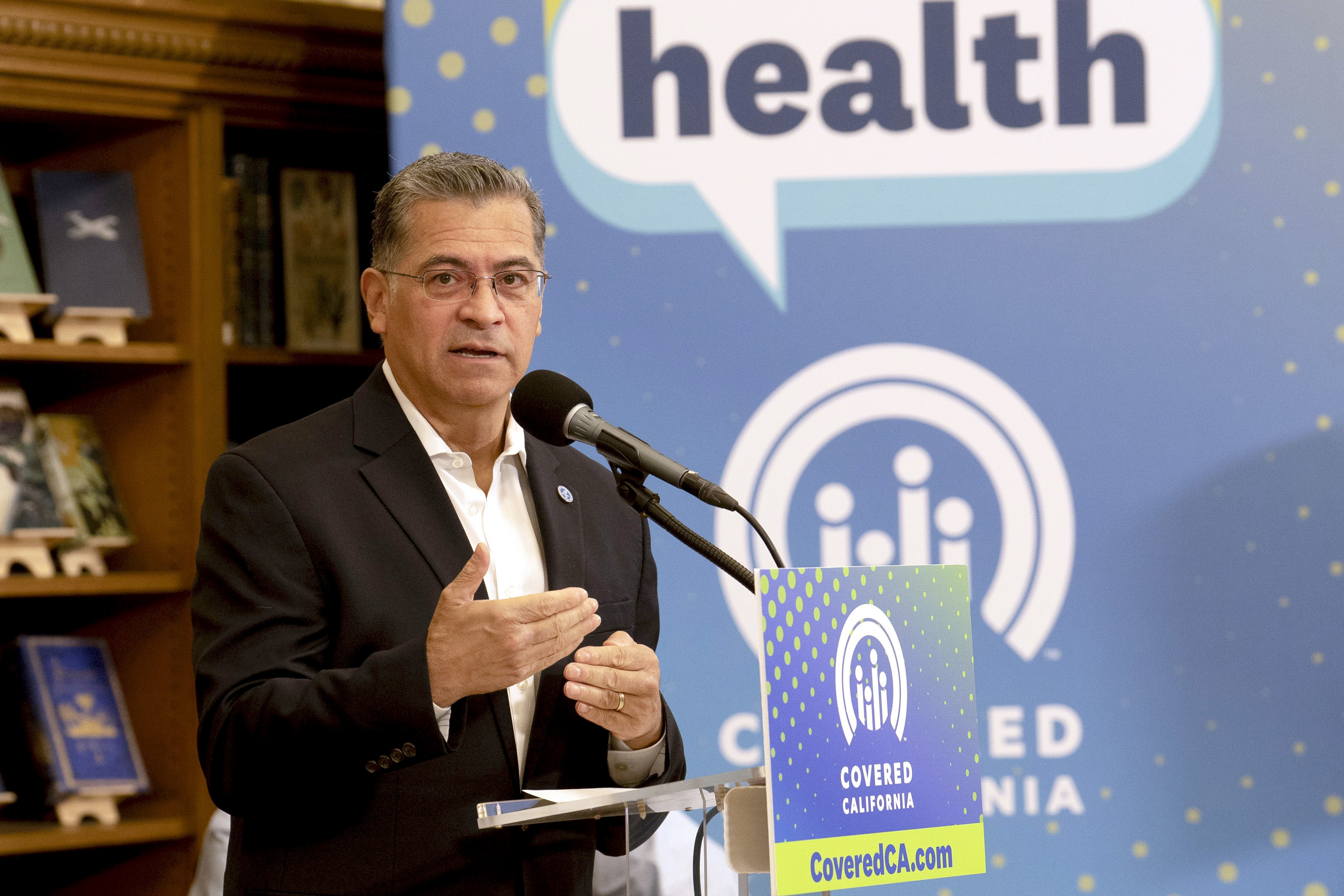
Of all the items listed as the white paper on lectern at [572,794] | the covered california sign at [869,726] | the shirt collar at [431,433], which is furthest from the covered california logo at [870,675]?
the shirt collar at [431,433]

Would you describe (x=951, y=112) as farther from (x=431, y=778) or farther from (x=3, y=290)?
(x=3, y=290)

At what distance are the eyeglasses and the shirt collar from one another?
144 millimetres

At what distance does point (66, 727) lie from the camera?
2.90m

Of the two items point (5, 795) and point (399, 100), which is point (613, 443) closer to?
point (399, 100)

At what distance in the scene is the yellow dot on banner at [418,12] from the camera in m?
2.60

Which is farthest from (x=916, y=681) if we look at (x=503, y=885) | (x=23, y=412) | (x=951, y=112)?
(x=23, y=412)

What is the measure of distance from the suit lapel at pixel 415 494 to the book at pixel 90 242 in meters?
1.55

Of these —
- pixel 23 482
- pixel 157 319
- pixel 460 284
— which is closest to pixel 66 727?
pixel 23 482

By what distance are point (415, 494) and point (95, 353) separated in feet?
5.41

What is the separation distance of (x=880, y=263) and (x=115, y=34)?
178cm

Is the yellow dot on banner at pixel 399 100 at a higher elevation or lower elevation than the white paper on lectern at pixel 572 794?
→ higher

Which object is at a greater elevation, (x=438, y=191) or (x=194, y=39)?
(x=194, y=39)

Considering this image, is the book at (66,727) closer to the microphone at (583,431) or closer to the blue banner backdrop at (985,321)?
the blue banner backdrop at (985,321)

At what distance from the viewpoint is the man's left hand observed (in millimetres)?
1408
